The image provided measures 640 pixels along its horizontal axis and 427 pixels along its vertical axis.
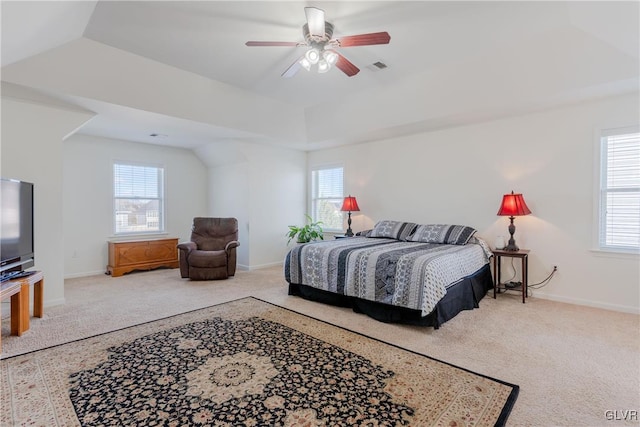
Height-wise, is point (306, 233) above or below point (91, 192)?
below

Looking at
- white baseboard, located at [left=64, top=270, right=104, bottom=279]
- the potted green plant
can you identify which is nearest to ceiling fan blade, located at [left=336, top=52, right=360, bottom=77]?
the potted green plant

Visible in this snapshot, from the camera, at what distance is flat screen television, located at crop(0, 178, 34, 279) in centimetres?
282

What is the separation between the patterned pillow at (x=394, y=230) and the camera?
4.77m

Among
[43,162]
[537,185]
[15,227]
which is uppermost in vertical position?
[43,162]

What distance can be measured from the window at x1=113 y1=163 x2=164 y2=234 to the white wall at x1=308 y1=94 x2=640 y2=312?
4587mm

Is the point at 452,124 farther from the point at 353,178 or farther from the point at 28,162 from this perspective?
the point at 28,162

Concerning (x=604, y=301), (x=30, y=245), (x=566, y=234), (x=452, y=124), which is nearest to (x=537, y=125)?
(x=452, y=124)

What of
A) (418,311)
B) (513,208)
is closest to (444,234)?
(513,208)

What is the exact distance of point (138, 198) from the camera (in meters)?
5.95

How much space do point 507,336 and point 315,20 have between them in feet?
10.5

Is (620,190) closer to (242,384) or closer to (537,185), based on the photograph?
(537,185)

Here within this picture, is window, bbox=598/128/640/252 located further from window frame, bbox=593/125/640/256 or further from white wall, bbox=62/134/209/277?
white wall, bbox=62/134/209/277

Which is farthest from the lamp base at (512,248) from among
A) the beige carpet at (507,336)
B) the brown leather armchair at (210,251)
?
the brown leather armchair at (210,251)

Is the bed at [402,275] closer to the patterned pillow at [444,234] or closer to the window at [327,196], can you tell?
the patterned pillow at [444,234]
